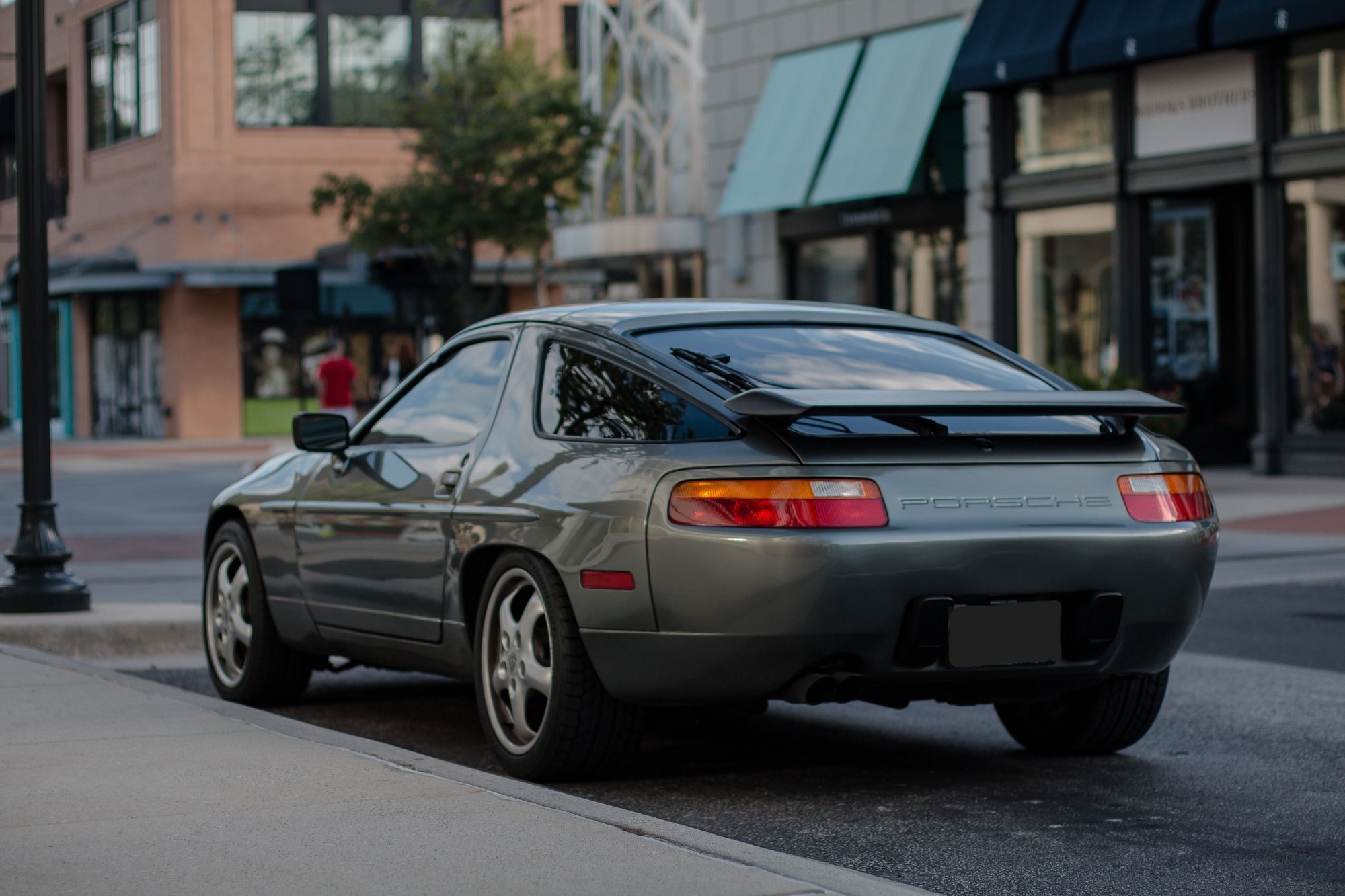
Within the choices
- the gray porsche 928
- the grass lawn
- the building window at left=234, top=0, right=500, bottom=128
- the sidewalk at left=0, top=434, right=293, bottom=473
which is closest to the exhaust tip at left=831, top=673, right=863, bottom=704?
the gray porsche 928

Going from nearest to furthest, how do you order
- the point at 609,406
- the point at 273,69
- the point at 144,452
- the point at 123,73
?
1. the point at 609,406
2. the point at 144,452
3. the point at 273,69
4. the point at 123,73

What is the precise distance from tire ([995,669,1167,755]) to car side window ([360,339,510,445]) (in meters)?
2.03

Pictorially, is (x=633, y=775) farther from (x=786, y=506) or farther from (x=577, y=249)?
(x=577, y=249)

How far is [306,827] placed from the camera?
15.2 ft

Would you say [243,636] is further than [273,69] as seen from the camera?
No

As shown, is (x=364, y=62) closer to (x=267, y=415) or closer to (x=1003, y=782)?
(x=267, y=415)

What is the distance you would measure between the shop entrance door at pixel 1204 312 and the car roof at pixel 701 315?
15.9 m

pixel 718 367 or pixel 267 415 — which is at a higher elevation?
pixel 267 415

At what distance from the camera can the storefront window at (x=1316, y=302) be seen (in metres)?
19.5

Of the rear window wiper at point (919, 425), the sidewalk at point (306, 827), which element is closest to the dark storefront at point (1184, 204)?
the rear window wiper at point (919, 425)

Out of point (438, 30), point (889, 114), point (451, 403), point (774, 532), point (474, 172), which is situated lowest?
point (774, 532)

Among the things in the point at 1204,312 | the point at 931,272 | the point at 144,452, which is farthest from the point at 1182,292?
the point at 144,452

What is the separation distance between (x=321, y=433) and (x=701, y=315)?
167 centimetres

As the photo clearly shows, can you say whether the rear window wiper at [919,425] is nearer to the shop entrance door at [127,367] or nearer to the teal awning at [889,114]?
the teal awning at [889,114]
